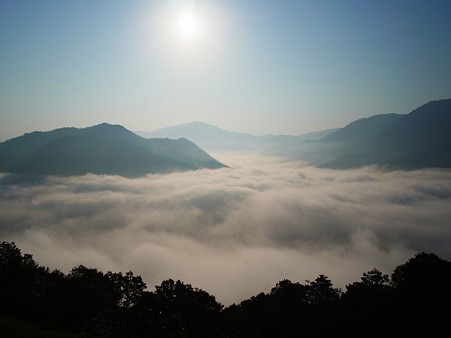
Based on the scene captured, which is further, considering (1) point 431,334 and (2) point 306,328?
(2) point 306,328

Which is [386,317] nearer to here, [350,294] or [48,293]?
[350,294]

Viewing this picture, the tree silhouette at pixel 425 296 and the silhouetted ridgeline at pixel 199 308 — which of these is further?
the silhouetted ridgeline at pixel 199 308

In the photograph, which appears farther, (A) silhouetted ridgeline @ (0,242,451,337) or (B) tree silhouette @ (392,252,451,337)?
(A) silhouetted ridgeline @ (0,242,451,337)

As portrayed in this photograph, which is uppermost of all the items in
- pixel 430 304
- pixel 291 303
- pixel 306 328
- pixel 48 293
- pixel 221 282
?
pixel 48 293

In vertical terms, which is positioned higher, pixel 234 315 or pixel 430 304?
pixel 430 304

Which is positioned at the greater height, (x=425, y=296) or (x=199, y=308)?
(x=425, y=296)

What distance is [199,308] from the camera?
50094 mm

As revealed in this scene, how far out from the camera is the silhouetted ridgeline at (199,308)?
3616 centimetres

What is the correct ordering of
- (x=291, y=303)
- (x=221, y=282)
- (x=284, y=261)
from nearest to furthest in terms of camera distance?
(x=291, y=303) → (x=221, y=282) → (x=284, y=261)

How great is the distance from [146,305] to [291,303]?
94.1ft

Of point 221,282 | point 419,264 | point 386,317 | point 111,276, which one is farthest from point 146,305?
point 221,282

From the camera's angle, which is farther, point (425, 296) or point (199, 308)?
point (199, 308)

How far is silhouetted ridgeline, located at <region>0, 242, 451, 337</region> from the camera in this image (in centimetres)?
3616

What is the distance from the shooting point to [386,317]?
35.6 m
